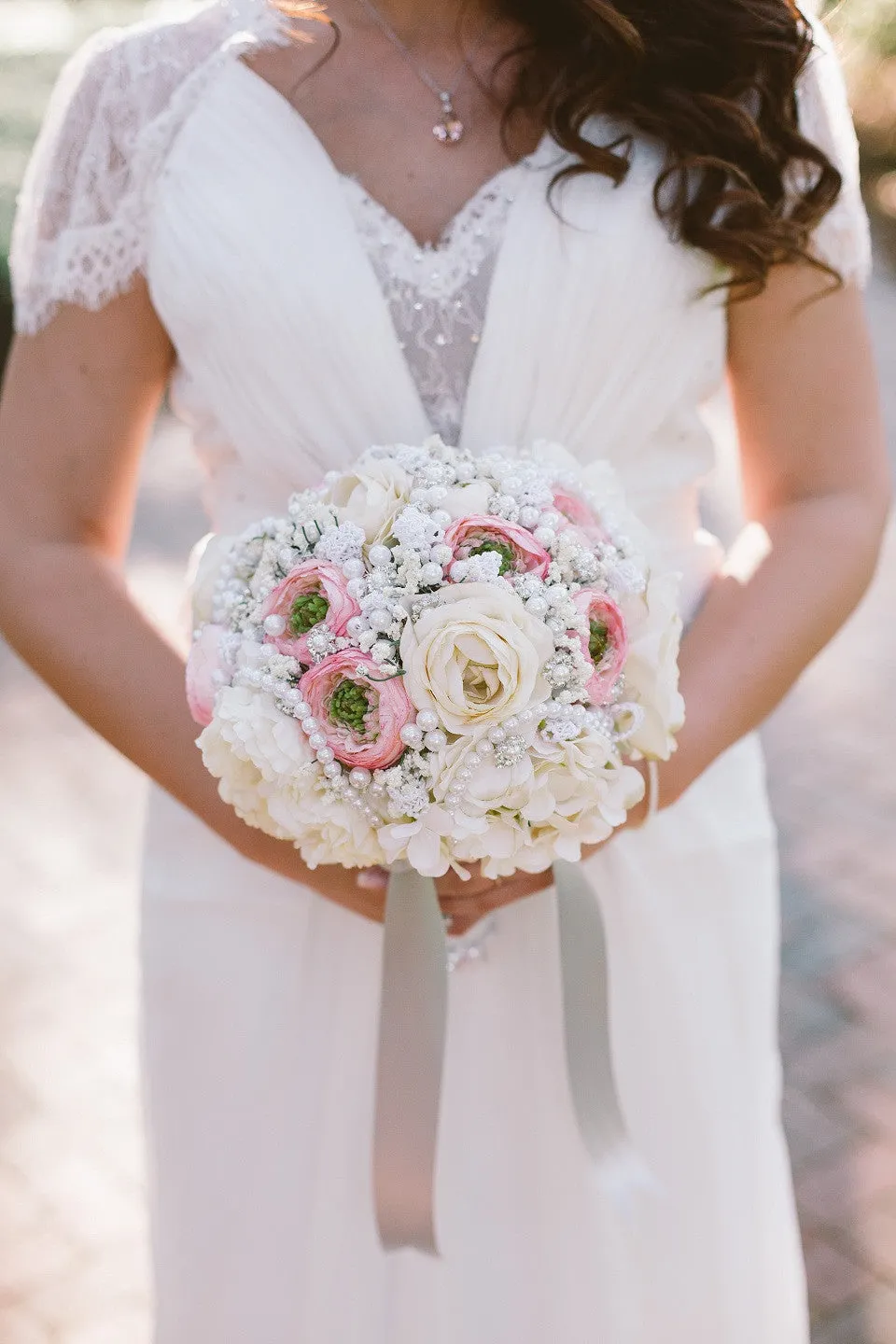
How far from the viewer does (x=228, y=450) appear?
202 centimetres

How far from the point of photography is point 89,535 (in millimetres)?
1978

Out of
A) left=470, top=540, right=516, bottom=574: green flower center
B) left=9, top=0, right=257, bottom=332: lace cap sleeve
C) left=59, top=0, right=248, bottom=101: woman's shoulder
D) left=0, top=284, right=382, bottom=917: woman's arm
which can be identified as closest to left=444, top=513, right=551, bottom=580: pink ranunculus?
left=470, top=540, right=516, bottom=574: green flower center

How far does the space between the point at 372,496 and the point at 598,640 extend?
11.1 inches

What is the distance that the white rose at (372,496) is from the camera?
1.53m

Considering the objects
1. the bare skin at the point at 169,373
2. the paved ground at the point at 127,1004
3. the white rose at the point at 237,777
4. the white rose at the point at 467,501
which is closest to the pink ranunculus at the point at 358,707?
the white rose at the point at 237,777

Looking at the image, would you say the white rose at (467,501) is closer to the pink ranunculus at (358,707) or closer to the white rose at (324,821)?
the pink ranunculus at (358,707)

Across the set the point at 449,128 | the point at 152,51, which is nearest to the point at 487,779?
the point at 449,128

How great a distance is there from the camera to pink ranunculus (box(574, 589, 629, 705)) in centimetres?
150

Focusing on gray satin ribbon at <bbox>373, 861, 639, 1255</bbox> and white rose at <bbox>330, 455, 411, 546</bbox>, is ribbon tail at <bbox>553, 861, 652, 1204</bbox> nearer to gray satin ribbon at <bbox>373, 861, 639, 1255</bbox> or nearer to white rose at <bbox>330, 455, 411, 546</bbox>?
gray satin ribbon at <bbox>373, 861, 639, 1255</bbox>

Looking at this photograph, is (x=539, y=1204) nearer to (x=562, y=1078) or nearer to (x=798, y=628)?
(x=562, y=1078)

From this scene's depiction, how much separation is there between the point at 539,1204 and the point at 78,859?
9.55ft

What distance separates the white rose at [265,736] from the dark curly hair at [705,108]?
0.86 m

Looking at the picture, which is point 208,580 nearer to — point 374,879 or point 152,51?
point 374,879

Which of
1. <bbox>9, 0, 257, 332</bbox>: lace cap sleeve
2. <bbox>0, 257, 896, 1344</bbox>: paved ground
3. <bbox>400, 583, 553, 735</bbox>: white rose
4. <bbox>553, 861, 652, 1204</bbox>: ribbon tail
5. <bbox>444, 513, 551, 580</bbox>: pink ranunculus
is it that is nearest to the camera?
<bbox>400, 583, 553, 735</bbox>: white rose
